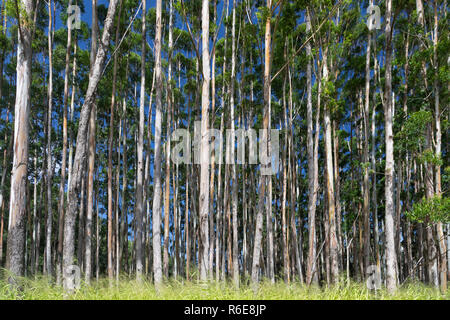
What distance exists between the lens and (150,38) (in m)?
15.3

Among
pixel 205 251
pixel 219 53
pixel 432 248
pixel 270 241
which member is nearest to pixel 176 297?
pixel 205 251

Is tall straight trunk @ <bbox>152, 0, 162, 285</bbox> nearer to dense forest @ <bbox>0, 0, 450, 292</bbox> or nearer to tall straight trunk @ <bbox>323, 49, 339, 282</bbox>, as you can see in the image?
dense forest @ <bbox>0, 0, 450, 292</bbox>

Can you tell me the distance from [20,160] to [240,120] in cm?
1031

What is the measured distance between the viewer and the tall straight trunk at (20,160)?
16.3 ft

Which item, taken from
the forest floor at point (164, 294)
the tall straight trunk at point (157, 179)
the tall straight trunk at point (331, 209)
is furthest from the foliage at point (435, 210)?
the tall straight trunk at point (157, 179)

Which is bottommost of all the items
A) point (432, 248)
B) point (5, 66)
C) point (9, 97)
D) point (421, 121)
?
point (432, 248)

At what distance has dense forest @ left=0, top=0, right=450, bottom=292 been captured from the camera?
5.94 metres

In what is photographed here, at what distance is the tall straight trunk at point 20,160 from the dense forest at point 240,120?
0.9 inches

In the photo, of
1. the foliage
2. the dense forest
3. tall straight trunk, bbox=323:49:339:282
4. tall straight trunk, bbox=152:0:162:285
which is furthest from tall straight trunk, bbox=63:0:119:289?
the foliage

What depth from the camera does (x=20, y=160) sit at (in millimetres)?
5328

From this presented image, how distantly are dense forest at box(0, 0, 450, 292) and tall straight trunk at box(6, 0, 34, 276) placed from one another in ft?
0.07

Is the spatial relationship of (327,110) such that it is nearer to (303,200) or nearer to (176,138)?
(176,138)

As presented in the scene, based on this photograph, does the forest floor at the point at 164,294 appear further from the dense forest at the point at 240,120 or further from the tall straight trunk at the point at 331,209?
the tall straight trunk at the point at 331,209
